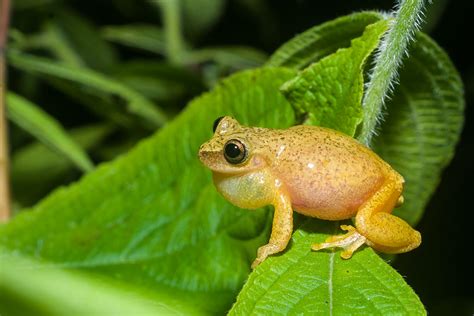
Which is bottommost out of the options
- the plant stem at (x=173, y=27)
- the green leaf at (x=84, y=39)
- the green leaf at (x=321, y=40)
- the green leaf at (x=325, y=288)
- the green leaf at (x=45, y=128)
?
the green leaf at (x=325, y=288)

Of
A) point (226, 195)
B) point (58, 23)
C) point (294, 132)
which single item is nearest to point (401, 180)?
point (294, 132)

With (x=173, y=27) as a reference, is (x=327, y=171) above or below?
below

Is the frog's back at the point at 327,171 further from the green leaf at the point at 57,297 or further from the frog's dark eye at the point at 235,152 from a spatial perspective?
the green leaf at the point at 57,297

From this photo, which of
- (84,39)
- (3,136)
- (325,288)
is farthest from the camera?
(84,39)

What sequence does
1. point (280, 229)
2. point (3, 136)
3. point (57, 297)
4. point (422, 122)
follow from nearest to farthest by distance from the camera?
point (57, 297)
point (280, 229)
point (422, 122)
point (3, 136)

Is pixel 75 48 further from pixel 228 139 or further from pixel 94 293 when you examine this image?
pixel 94 293

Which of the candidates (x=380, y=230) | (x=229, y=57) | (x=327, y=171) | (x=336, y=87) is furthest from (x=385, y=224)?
(x=229, y=57)

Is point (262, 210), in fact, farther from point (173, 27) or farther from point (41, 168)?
point (41, 168)

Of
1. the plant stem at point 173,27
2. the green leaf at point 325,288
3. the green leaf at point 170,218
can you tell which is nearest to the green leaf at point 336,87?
the green leaf at point 170,218
